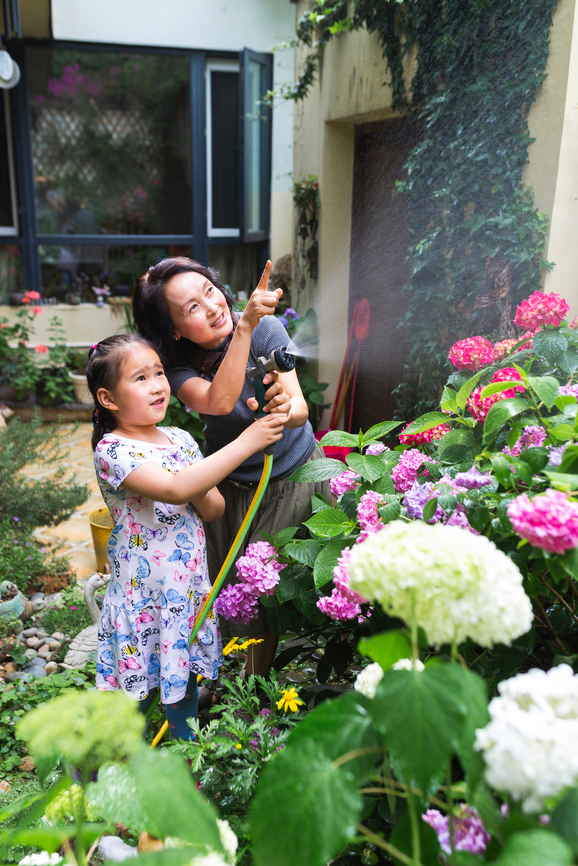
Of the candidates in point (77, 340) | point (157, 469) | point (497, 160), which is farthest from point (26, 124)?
point (157, 469)

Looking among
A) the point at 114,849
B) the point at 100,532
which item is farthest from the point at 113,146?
the point at 114,849

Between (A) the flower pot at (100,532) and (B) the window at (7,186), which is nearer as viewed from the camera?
(A) the flower pot at (100,532)

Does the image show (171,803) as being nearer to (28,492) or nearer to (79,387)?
(28,492)

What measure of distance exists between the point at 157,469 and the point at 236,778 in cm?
68

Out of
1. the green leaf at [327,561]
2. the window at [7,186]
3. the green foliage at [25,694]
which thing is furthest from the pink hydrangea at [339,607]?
the window at [7,186]

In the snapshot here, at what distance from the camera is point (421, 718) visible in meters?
0.50

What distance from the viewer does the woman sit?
4.93 feet

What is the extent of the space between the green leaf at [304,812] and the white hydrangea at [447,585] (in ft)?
0.48

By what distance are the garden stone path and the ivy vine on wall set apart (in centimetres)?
180

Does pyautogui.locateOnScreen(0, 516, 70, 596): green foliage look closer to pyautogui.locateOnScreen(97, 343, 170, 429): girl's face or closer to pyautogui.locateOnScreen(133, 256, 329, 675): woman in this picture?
pyautogui.locateOnScreen(133, 256, 329, 675): woman

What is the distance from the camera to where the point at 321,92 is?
409cm

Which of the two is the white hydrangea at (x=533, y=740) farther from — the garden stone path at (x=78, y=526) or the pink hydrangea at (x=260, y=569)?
the garden stone path at (x=78, y=526)

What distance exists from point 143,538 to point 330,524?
58cm

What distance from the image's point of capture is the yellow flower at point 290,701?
1.19 m
